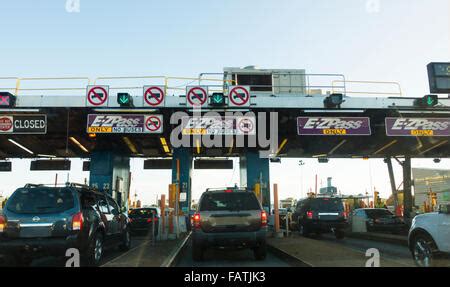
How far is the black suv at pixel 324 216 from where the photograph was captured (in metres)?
16.9

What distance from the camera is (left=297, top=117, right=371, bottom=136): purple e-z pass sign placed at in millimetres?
17891

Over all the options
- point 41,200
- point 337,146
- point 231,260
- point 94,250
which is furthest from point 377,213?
Result: point 41,200

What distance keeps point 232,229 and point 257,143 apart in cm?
1474

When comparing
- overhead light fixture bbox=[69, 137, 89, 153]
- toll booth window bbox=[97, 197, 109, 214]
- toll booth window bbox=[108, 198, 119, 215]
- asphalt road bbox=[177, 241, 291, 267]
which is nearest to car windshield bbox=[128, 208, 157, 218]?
overhead light fixture bbox=[69, 137, 89, 153]

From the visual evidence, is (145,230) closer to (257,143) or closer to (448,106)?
(257,143)

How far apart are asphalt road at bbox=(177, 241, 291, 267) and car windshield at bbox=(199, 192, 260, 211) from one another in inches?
50.1

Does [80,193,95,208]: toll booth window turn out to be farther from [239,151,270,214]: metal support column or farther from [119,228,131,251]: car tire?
[239,151,270,214]: metal support column

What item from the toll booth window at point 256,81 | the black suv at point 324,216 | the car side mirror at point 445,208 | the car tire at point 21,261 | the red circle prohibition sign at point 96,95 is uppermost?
the toll booth window at point 256,81

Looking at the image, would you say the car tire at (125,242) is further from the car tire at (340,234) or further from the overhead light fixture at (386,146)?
the overhead light fixture at (386,146)

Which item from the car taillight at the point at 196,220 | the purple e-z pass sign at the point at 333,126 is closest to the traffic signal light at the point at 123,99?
the purple e-z pass sign at the point at 333,126

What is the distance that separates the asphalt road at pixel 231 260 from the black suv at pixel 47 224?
2343mm

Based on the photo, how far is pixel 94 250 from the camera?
8.70 m

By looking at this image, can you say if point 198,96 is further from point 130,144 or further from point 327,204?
point 130,144

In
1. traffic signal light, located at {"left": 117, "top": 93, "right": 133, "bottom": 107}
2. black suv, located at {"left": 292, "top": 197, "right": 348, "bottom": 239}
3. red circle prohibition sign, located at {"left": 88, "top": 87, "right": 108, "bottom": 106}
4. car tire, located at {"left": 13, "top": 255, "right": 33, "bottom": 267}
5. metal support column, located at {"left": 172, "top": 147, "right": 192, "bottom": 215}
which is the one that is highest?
red circle prohibition sign, located at {"left": 88, "top": 87, "right": 108, "bottom": 106}
